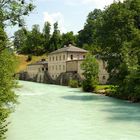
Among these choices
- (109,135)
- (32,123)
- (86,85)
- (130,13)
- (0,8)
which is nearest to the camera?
(0,8)

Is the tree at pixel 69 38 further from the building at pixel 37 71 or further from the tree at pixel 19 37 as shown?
the tree at pixel 19 37

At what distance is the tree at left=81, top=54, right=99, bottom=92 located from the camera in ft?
195

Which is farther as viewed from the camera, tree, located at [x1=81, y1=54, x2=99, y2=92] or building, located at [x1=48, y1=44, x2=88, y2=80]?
building, located at [x1=48, y1=44, x2=88, y2=80]

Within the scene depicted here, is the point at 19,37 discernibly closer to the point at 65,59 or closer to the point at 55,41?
the point at 65,59

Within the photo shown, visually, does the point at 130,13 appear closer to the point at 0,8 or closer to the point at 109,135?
the point at 109,135

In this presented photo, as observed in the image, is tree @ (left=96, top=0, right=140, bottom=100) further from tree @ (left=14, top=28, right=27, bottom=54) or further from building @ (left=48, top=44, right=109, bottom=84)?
tree @ (left=14, top=28, right=27, bottom=54)

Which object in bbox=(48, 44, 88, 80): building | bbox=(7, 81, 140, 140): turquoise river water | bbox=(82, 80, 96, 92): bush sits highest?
bbox=(48, 44, 88, 80): building

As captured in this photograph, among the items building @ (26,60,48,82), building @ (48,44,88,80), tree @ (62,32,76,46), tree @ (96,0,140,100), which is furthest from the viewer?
tree @ (62,32,76,46)

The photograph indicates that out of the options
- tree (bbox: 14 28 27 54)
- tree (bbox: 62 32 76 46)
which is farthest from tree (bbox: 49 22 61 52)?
tree (bbox: 14 28 27 54)

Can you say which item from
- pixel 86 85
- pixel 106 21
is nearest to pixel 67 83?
pixel 86 85

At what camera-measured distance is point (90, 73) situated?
196 feet

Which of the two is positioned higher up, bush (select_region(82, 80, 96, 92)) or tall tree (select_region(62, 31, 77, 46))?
tall tree (select_region(62, 31, 77, 46))

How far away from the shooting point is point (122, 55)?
48.2 m

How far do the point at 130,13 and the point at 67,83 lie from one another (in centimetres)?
3291
